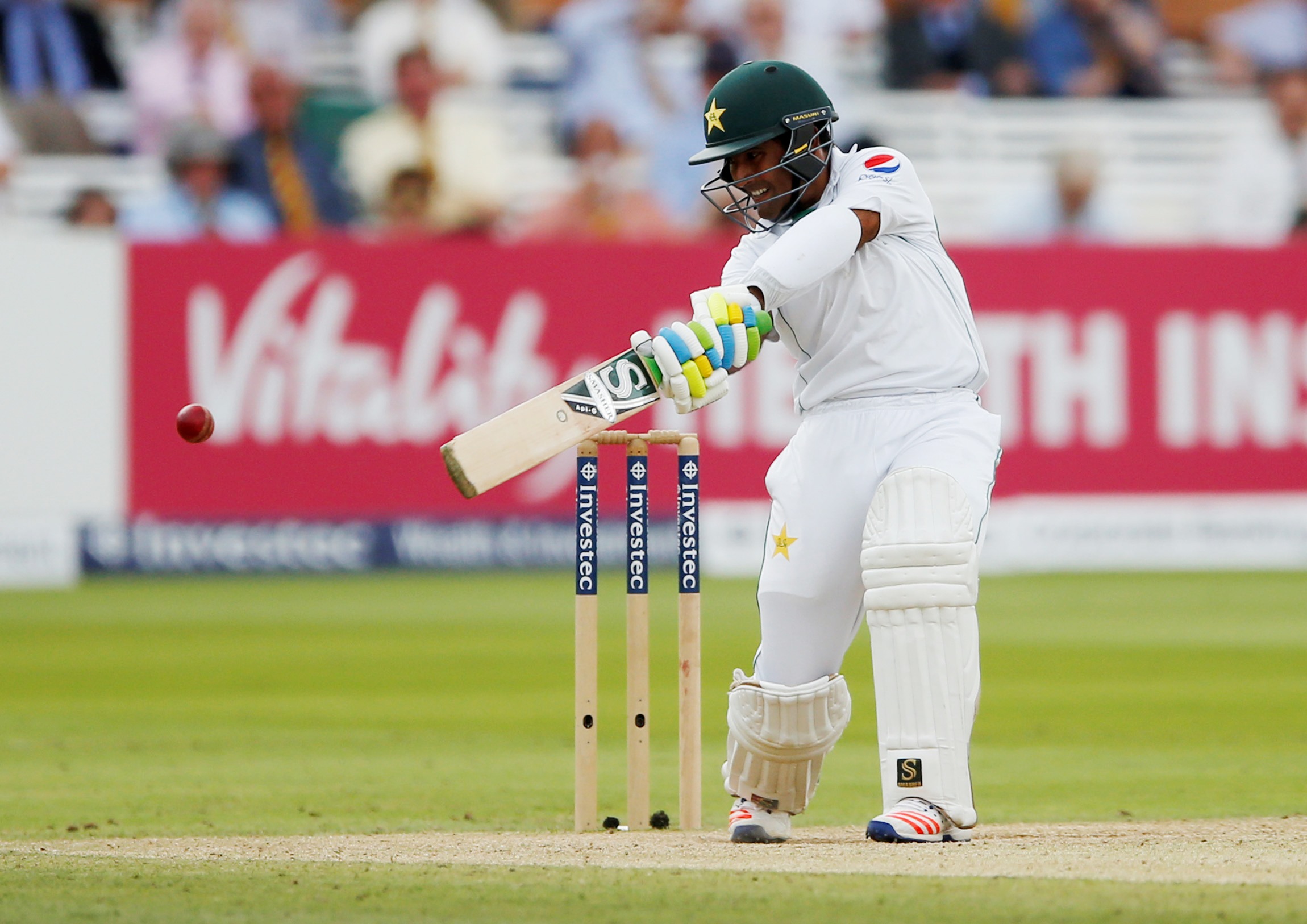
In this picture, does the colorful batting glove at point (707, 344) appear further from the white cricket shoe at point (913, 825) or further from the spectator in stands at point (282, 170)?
the spectator in stands at point (282, 170)

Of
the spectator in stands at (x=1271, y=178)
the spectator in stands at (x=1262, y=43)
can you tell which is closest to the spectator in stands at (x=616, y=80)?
the spectator in stands at (x=1271, y=178)

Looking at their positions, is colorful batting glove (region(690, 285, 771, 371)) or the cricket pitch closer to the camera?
the cricket pitch

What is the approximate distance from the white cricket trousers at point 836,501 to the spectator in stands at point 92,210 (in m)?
8.10

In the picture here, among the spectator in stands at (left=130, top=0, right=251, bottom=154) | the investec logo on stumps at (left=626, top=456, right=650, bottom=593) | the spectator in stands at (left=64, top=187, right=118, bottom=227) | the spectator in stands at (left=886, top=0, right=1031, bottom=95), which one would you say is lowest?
the investec logo on stumps at (left=626, top=456, right=650, bottom=593)

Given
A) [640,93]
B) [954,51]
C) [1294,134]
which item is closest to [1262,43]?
[1294,134]

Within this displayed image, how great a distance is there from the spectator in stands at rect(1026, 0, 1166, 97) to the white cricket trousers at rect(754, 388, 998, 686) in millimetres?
10662

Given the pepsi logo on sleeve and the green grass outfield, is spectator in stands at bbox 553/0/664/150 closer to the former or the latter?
the green grass outfield

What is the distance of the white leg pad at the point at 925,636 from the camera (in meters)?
4.27

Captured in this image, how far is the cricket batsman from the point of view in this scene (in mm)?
4270

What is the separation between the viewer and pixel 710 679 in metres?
8.20

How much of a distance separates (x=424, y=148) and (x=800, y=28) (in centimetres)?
279

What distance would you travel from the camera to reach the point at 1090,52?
48.6 ft

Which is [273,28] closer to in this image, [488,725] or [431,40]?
[431,40]

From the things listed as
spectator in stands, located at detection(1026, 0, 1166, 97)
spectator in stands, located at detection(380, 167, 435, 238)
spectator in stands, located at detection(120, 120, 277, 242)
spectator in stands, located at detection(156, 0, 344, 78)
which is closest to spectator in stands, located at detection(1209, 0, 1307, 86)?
spectator in stands, located at detection(1026, 0, 1166, 97)
